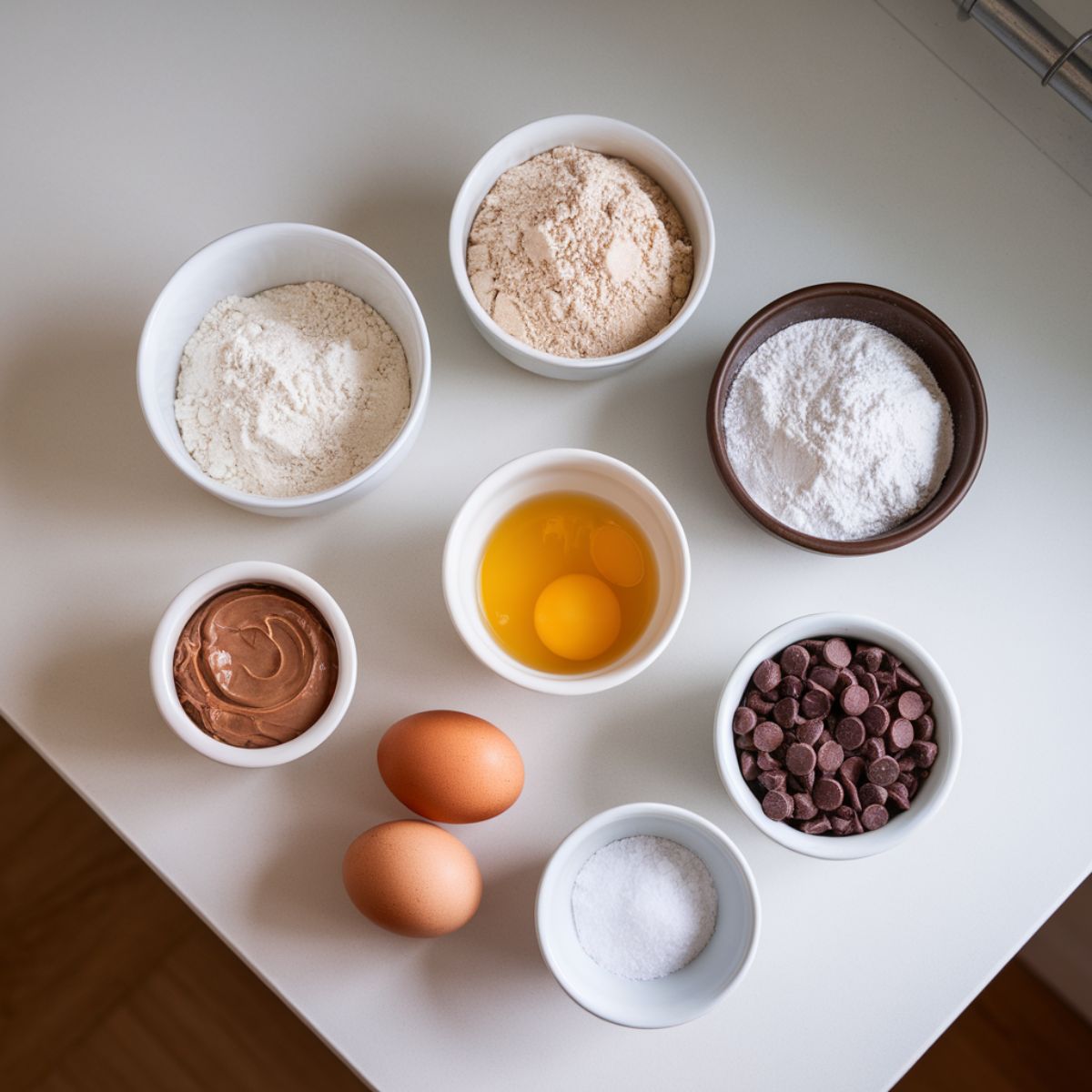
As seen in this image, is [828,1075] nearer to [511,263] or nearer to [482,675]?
[482,675]

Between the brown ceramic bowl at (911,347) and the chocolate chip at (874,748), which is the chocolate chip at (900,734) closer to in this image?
the chocolate chip at (874,748)

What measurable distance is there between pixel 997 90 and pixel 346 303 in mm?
792

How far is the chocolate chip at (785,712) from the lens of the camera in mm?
1034

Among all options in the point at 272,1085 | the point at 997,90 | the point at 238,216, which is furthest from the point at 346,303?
the point at 272,1085

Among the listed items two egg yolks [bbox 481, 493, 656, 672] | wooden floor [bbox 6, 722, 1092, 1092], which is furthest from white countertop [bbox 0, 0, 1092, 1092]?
wooden floor [bbox 6, 722, 1092, 1092]

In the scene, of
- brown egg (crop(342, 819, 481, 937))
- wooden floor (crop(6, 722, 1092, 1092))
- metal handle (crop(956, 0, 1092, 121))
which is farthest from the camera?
wooden floor (crop(6, 722, 1092, 1092))

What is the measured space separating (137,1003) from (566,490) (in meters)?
1.15

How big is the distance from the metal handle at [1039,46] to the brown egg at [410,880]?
1040mm

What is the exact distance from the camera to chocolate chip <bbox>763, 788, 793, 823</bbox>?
1.01m

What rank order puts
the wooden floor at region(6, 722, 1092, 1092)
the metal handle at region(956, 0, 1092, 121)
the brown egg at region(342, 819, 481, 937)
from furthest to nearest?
1. the wooden floor at region(6, 722, 1092, 1092)
2. the metal handle at region(956, 0, 1092, 121)
3. the brown egg at region(342, 819, 481, 937)

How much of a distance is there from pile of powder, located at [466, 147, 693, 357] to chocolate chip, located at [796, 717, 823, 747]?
437 mm

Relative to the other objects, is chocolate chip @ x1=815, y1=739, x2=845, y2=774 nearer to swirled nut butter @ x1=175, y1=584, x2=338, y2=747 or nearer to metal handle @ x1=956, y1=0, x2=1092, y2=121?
swirled nut butter @ x1=175, y1=584, x2=338, y2=747

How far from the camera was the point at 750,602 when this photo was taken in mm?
1129

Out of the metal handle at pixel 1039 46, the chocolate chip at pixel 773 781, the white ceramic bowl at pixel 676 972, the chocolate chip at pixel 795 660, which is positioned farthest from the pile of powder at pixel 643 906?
the metal handle at pixel 1039 46
